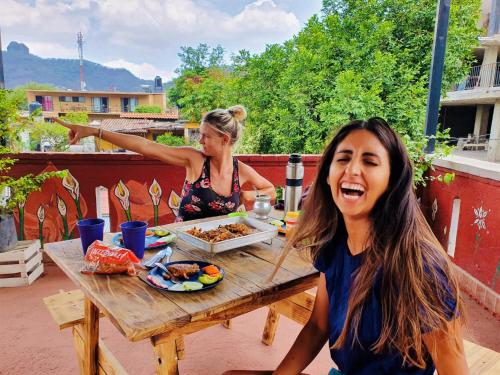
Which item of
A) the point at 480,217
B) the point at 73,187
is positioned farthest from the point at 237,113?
the point at 480,217

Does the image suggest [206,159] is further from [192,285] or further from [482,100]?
[482,100]

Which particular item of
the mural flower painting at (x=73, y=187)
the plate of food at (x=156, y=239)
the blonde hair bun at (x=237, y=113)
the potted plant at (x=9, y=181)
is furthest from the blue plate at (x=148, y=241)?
the mural flower painting at (x=73, y=187)

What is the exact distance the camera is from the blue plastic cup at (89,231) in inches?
52.1

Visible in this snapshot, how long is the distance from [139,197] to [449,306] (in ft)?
9.26

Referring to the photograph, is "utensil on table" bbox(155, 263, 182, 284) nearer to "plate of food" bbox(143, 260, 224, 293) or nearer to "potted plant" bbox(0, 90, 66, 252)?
"plate of food" bbox(143, 260, 224, 293)

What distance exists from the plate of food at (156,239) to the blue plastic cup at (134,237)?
120mm

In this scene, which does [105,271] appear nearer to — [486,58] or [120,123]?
[486,58]

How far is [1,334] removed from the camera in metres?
2.16

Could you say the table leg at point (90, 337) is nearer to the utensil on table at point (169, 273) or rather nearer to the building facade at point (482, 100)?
the utensil on table at point (169, 273)

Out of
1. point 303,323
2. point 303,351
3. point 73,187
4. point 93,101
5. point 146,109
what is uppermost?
point 93,101

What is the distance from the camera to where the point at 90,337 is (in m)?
1.51

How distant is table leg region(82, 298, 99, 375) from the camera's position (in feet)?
4.82

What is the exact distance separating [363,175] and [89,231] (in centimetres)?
99

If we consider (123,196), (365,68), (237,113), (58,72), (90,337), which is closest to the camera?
(90,337)
